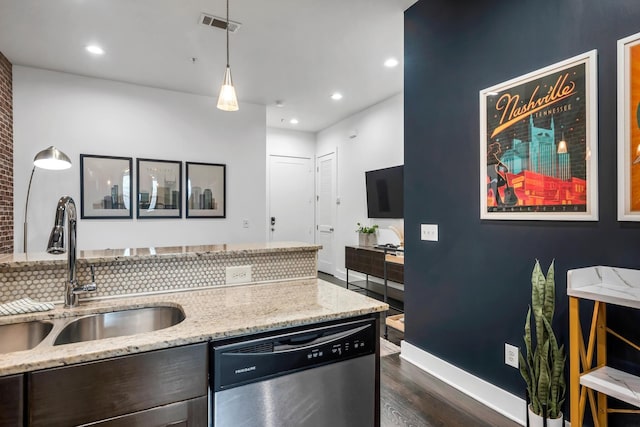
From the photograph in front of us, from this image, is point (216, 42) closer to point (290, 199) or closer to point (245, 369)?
point (245, 369)

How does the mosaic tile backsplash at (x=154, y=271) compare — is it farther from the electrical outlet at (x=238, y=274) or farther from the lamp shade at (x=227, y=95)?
the lamp shade at (x=227, y=95)

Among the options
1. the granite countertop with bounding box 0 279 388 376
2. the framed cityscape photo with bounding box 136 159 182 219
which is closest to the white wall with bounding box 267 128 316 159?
the framed cityscape photo with bounding box 136 159 182 219

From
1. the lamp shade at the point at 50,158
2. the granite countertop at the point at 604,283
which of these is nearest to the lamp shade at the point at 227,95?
the lamp shade at the point at 50,158

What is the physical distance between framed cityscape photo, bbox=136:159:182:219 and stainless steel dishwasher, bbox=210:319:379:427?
385 cm

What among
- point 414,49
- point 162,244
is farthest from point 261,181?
point 414,49

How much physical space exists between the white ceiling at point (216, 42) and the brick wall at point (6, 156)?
0.78ft

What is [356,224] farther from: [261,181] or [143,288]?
[143,288]

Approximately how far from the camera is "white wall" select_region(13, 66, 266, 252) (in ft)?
12.4

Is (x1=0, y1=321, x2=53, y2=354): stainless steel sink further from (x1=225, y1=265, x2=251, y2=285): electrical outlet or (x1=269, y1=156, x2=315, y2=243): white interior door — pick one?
(x1=269, y1=156, x2=315, y2=243): white interior door

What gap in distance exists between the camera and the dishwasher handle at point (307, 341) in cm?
114

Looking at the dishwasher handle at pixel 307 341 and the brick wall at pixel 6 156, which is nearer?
the dishwasher handle at pixel 307 341

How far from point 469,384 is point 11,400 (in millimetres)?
2398

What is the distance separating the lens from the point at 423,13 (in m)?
2.63

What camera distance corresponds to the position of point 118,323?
1.36 m
